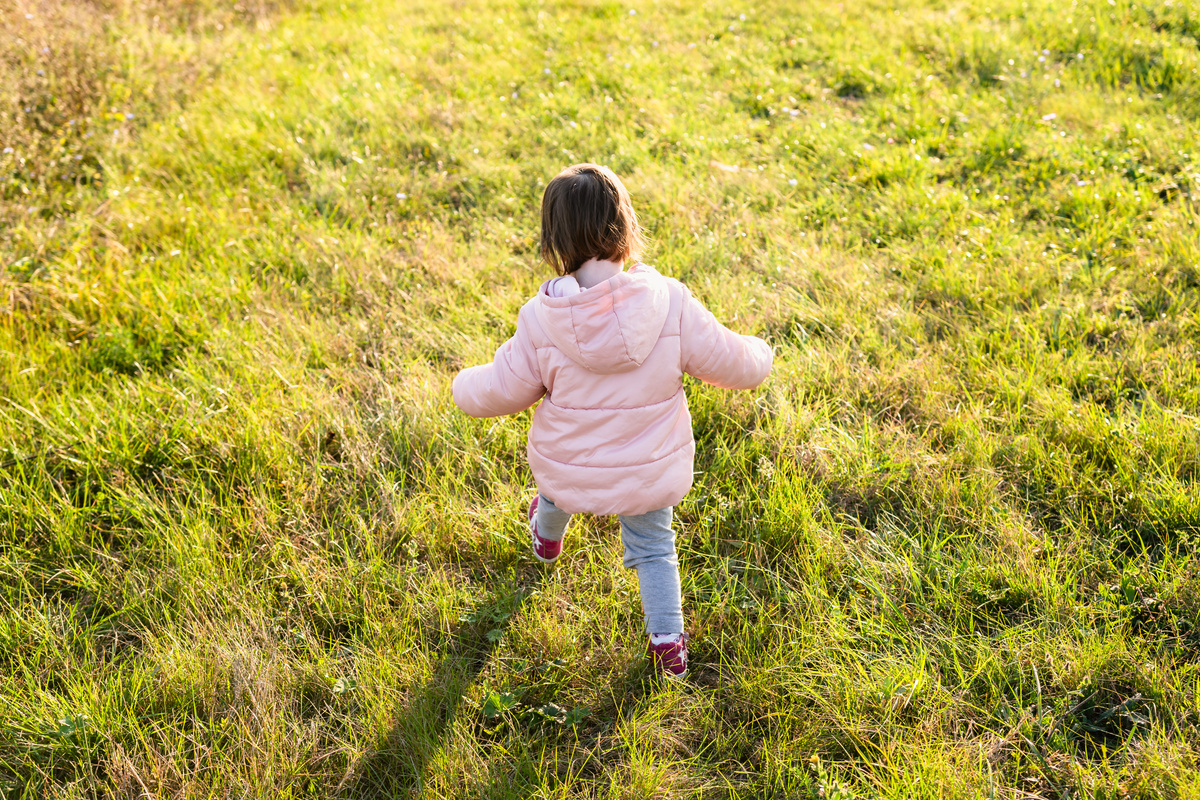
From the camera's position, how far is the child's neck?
7.34 feet

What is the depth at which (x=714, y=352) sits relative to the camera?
235 cm

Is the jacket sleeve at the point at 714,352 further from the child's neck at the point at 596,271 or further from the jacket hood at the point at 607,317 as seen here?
the child's neck at the point at 596,271

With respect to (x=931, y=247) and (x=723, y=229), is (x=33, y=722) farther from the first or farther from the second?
(x=931, y=247)

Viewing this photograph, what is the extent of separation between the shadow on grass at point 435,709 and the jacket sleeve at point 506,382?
29.3 inches

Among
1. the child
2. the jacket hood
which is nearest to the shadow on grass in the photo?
the child

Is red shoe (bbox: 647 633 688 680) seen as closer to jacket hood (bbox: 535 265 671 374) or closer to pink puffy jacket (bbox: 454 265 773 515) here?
pink puffy jacket (bbox: 454 265 773 515)

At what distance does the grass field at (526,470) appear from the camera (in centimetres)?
228

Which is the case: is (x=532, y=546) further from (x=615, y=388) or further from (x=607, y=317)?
(x=607, y=317)

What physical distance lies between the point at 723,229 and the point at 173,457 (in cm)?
324

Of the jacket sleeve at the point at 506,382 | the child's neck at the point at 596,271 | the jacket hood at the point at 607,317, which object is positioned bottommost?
the jacket sleeve at the point at 506,382

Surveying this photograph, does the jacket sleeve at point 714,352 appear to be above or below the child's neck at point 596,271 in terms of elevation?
below

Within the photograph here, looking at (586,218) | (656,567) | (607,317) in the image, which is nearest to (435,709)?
(656,567)

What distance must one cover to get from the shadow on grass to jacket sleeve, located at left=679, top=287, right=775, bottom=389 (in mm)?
1040

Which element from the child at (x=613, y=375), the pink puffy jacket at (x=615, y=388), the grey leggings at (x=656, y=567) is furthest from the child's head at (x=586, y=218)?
the grey leggings at (x=656, y=567)
